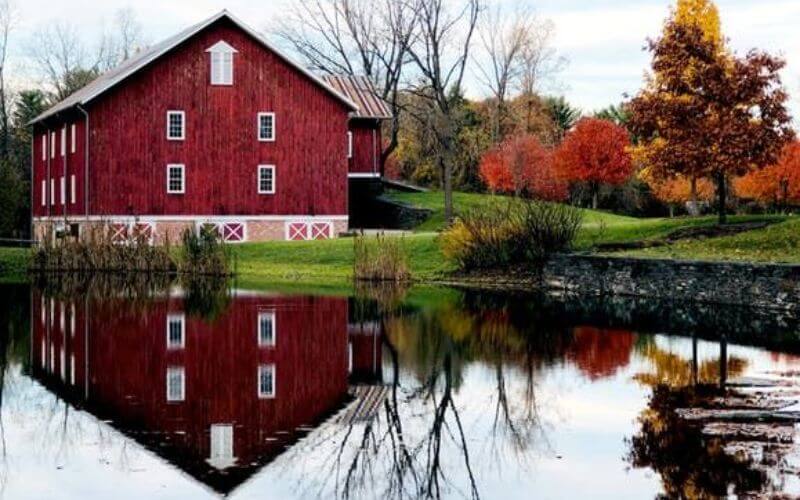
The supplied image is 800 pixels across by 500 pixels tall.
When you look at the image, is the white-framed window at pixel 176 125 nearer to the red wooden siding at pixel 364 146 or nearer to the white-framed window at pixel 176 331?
the red wooden siding at pixel 364 146

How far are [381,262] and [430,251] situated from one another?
414cm

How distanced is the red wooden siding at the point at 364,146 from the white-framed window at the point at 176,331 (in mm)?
34952

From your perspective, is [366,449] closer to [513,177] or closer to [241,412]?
[241,412]

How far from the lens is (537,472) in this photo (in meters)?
11.4

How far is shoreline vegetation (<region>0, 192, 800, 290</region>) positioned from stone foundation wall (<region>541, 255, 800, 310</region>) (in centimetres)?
90

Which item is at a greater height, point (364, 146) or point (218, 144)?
point (364, 146)

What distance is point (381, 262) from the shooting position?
3878cm

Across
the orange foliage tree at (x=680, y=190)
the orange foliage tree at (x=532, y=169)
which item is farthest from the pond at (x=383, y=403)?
the orange foliage tree at (x=532, y=169)

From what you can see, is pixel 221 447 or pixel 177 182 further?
pixel 177 182

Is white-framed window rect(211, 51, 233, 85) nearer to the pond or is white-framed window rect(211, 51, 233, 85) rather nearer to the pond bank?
the pond bank

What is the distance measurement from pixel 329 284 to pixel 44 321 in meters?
13.3

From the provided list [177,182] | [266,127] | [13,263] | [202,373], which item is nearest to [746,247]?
[202,373]

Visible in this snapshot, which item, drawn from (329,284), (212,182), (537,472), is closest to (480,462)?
(537,472)

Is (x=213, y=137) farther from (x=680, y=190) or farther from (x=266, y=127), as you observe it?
(x=680, y=190)
